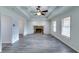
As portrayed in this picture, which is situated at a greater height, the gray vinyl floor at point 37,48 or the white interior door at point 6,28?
the white interior door at point 6,28

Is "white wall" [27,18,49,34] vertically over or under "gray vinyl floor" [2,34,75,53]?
over

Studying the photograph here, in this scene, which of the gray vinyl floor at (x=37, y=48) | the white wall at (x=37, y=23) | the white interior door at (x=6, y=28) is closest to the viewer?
the gray vinyl floor at (x=37, y=48)

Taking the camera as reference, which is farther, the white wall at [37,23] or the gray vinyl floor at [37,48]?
the white wall at [37,23]

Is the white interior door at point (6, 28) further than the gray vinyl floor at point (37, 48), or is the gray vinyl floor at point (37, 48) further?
the white interior door at point (6, 28)

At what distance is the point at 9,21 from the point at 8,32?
0.72 m

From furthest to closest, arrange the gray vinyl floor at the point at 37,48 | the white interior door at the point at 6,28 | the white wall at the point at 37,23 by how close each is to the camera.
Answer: the white wall at the point at 37,23 < the white interior door at the point at 6,28 < the gray vinyl floor at the point at 37,48

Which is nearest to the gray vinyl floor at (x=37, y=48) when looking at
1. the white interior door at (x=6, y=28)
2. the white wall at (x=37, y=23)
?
the white interior door at (x=6, y=28)

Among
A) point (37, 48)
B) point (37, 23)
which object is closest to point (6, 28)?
point (37, 48)

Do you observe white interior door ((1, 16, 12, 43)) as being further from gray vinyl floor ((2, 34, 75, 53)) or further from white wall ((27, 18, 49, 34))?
white wall ((27, 18, 49, 34))

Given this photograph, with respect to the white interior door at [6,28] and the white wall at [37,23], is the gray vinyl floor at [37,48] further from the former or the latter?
the white wall at [37,23]

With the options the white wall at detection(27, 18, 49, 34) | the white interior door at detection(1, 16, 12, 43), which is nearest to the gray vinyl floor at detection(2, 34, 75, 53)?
the white interior door at detection(1, 16, 12, 43)
